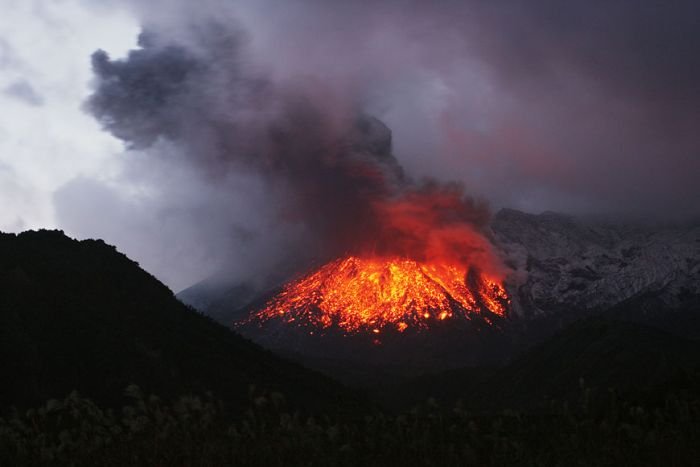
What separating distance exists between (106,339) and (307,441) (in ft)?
316

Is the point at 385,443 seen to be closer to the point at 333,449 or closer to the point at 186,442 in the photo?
the point at 333,449

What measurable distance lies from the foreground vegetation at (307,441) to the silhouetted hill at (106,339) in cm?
6775

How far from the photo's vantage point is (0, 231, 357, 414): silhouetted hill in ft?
283

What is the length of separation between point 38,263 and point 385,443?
116134mm

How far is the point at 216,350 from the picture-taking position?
121750 millimetres

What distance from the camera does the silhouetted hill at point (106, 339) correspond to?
283 ft

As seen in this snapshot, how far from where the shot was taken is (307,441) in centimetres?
1166

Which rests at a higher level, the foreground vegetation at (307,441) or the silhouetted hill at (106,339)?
the silhouetted hill at (106,339)

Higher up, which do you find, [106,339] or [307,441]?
[106,339]

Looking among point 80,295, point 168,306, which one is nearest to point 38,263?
point 80,295

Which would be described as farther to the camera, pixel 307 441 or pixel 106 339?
pixel 106 339

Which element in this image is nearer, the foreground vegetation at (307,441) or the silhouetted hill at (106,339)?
the foreground vegetation at (307,441)

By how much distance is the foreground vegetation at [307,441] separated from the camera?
37.5ft

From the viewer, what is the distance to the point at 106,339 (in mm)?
100812
